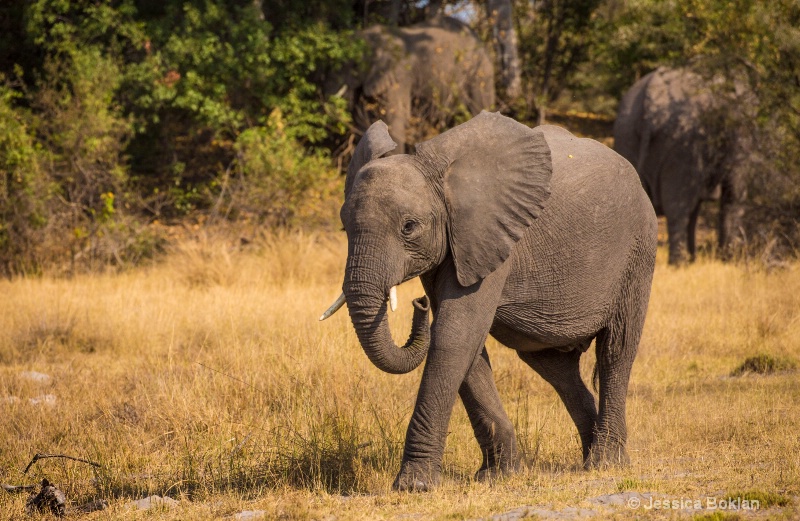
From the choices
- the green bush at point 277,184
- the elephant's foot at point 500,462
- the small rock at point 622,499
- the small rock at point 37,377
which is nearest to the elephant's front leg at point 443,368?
the elephant's foot at point 500,462

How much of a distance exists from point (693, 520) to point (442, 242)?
1.83m

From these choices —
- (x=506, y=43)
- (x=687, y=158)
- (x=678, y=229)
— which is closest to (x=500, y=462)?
(x=678, y=229)

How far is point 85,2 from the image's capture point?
17438mm

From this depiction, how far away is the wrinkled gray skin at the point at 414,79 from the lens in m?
18.5

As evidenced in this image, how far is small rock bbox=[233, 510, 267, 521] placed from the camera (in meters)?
5.36

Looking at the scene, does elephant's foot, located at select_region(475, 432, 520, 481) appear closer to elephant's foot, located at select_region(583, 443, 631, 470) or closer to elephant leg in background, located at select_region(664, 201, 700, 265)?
elephant's foot, located at select_region(583, 443, 631, 470)

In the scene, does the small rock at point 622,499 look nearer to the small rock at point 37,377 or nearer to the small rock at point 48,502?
the small rock at point 48,502

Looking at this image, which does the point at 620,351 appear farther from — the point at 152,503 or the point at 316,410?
the point at 152,503

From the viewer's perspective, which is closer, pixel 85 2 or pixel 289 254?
pixel 289 254

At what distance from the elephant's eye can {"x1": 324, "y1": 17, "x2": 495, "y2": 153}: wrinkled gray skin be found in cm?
1290

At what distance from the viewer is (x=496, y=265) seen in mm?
5730

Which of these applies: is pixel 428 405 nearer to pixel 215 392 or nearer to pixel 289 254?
pixel 215 392

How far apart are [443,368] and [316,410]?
202cm

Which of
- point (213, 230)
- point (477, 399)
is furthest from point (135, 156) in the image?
point (477, 399)
